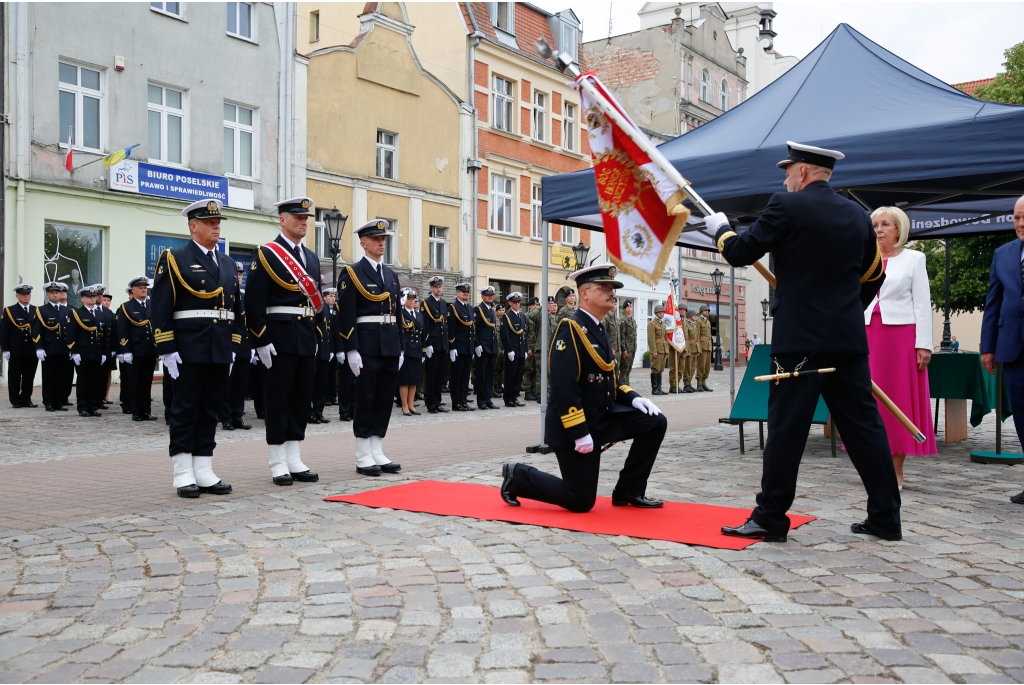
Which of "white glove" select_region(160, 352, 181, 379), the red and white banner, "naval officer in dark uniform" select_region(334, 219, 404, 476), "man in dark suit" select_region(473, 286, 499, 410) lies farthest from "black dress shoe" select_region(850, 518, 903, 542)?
"man in dark suit" select_region(473, 286, 499, 410)

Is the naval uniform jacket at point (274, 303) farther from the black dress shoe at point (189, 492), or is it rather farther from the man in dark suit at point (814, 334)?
the man in dark suit at point (814, 334)

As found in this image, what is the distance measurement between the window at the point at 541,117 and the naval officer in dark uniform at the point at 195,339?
28681mm

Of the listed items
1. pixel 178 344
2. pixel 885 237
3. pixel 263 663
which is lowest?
pixel 263 663

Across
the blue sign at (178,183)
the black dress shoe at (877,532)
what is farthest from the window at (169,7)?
the black dress shoe at (877,532)

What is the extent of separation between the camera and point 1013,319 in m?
6.84

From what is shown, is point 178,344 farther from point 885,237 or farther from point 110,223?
point 110,223

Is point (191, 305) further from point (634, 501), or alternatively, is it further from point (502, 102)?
point (502, 102)

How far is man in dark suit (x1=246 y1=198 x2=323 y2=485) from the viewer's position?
7.37m

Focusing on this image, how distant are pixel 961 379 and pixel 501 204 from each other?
2456cm

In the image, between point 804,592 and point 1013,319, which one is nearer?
point 804,592

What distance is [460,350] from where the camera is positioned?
1653 cm

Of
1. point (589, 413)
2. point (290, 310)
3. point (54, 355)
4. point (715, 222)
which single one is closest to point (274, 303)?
point (290, 310)

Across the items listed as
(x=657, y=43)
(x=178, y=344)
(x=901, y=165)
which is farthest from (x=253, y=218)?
(x=657, y=43)

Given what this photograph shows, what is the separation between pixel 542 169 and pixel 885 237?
28548 millimetres
